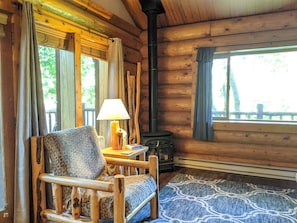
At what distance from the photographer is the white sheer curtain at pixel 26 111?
2062 millimetres

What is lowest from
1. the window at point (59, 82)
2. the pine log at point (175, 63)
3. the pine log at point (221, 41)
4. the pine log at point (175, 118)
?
the pine log at point (175, 118)

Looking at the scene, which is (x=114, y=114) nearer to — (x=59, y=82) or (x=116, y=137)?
(x=116, y=137)

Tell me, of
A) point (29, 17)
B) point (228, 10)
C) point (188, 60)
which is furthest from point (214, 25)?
point (29, 17)

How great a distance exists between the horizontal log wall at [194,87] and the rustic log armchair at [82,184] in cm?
204

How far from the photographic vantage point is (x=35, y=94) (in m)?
2.17

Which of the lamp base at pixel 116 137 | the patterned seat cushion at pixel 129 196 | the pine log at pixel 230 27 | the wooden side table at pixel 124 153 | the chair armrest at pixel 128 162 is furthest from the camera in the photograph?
the pine log at pixel 230 27

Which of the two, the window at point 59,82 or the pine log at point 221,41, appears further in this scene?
the pine log at point 221,41

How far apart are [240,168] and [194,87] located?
1.60 metres

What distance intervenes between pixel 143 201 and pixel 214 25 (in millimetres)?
3203

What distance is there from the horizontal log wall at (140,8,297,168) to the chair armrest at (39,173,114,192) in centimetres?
271

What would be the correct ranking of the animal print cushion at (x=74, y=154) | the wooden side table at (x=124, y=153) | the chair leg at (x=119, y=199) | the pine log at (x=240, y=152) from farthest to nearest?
1. the pine log at (x=240, y=152)
2. the wooden side table at (x=124, y=153)
3. the animal print cushion at (x=74, y=154)
4. the chair leg at (x=119, y=199)

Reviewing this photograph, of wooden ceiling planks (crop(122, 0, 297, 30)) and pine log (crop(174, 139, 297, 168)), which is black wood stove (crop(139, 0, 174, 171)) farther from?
pine log (crop(174, 139, 297, 168))

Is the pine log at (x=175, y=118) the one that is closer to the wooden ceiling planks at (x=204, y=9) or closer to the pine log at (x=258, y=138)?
the pine log at (x=258, y=138)

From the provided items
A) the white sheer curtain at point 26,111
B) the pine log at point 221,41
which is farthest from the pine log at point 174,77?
the white sheer curtain at point 26,111
